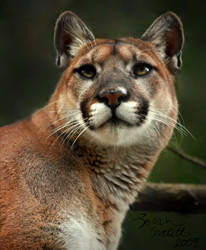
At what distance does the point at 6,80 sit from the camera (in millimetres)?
8352

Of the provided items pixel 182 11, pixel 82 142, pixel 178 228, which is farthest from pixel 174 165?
pixel 82 142

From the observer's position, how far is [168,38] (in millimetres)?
4977

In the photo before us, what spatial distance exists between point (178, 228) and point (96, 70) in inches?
119

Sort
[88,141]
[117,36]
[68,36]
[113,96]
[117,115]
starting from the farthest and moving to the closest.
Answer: [117,36], [68,36], [88,141], [117,115], [113,96]

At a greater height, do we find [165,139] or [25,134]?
[25,134]

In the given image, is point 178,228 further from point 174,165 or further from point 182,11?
point 182,11

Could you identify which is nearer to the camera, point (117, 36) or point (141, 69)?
point (141, 69)

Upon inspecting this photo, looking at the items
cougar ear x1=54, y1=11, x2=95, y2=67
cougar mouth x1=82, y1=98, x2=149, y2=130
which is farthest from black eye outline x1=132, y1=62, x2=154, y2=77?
cougar ear x1=54, y1=11, x2=95, y2=67

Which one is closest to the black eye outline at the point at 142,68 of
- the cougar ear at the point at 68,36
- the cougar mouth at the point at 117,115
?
the cougar mouth at the point at 117,115

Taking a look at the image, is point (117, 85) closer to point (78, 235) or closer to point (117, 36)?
point (78, 235)
